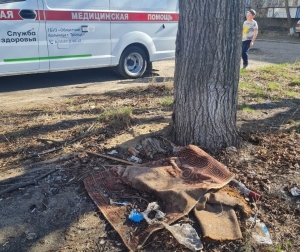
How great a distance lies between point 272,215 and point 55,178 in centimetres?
215

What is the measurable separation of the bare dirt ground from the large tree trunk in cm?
→ 32

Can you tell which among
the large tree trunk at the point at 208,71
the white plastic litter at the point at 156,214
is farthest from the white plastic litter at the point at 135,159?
the white plastic litter at the point at 156,214

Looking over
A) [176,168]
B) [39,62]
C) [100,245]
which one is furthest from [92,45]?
[100,245]

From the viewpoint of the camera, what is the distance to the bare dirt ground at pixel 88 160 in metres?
2.63

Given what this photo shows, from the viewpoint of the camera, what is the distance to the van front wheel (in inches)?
319

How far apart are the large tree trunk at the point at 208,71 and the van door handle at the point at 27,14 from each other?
4.02 m

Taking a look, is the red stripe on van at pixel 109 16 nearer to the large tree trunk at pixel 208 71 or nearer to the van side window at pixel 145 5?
the van side window at pixel 145 5

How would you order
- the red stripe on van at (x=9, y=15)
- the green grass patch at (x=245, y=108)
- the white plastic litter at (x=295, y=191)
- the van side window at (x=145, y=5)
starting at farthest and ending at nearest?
the van side window at (x=145, y=5) → the red stripe on van at (x=9, y=15) → the green grass patch at (x=245, y=108) → the white plastic litter at (x=295, y=191)

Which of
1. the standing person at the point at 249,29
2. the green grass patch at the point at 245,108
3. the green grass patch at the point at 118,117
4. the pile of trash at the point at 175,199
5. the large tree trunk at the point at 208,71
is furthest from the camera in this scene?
the standing person at the point at 249,29

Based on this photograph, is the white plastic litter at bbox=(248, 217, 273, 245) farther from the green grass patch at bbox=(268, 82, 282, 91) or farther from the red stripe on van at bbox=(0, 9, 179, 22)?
the red stripe on van at bbox=(0, 9, 179, 22)

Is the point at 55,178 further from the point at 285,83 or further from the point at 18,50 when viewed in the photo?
the point at 285,83

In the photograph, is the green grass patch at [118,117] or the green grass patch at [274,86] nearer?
the green grass patch at [118,117]

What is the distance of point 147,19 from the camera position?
26.2 ft

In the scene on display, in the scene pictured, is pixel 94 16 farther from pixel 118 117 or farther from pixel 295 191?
pixel 295 191
